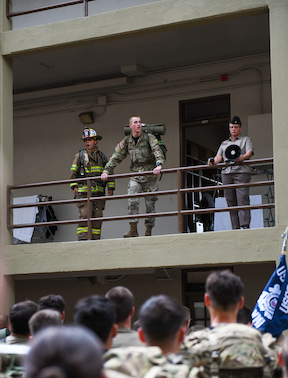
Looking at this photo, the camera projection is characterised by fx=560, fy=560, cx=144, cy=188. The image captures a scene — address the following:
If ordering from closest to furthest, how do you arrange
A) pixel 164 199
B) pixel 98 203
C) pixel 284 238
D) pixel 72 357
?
pixel 72 357 → pixel 284 238 → pixel 98 203 → pixel 164 199

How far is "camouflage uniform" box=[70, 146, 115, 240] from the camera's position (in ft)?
29.8

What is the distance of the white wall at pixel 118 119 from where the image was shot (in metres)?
10.9

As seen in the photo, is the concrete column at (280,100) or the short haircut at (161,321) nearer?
the short haircut at (161,321)

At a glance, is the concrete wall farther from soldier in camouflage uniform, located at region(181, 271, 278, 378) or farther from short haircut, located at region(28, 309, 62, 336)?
soldier in camouflage uniform, located at region(181, 271, 278, 378)

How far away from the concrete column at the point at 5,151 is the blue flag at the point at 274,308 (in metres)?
4.41

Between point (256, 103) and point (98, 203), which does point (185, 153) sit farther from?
point (98, 203)

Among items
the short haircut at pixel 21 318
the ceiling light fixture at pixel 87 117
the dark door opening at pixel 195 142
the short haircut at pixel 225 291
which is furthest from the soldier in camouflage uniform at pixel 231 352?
the ceiling light fixture at pixel 87 117

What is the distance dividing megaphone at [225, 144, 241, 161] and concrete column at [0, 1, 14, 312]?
3.73 metres

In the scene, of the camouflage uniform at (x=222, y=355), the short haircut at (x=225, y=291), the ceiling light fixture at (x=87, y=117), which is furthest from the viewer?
the ceiling light fixture at (x=87, y=117)

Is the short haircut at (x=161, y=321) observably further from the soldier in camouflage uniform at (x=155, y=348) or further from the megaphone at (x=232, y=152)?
the megaphone at (x=232, y=152)

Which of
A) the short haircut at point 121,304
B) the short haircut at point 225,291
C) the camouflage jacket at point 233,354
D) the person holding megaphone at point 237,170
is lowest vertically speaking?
the camouflage jacket at point 233,354

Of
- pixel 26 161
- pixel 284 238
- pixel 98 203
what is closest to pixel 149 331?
pixel 284 238

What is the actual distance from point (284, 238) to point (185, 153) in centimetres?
445

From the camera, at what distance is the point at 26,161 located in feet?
42.0
